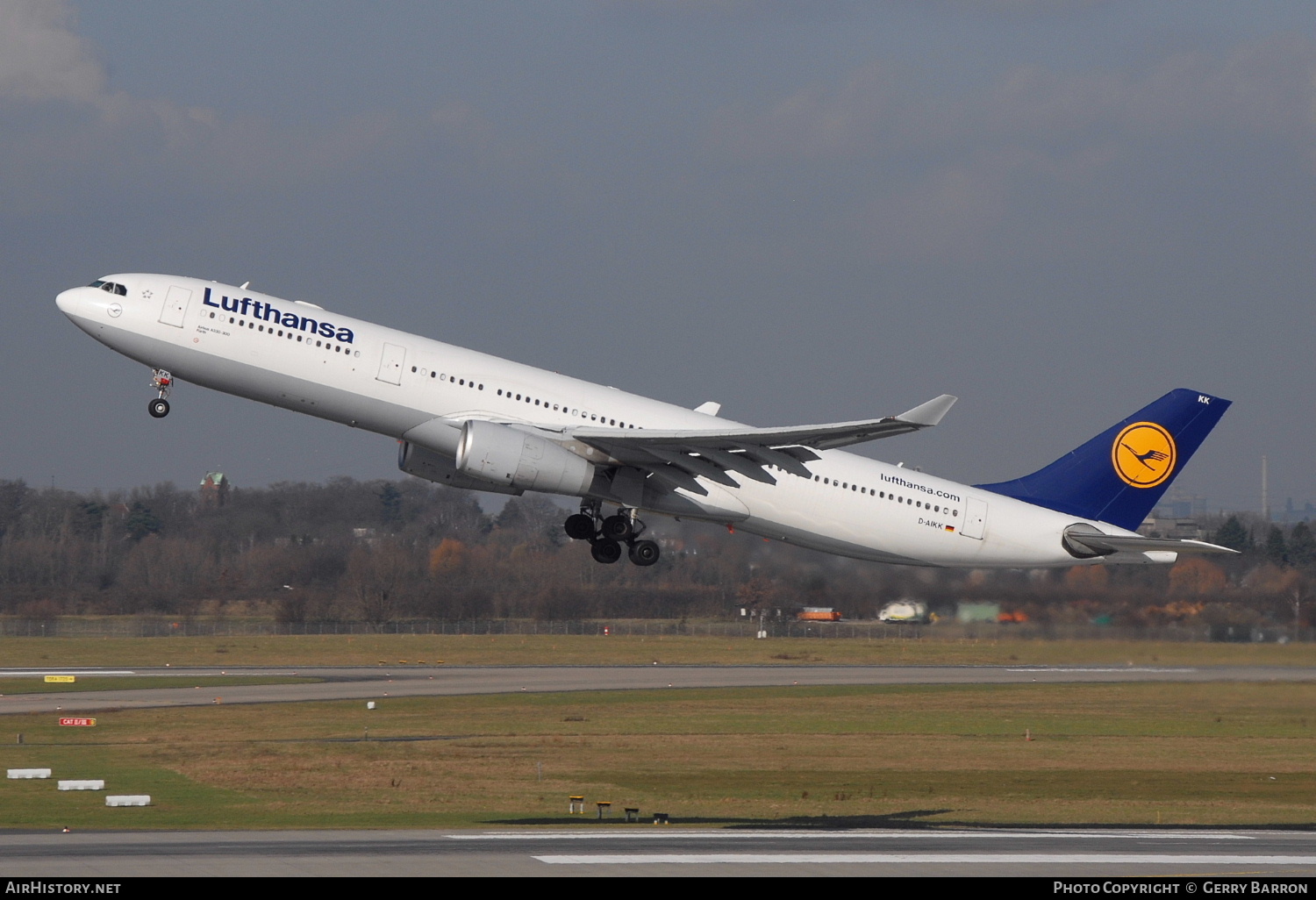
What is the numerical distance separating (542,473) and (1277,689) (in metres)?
18.2

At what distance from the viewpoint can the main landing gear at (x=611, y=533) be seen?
3716cm

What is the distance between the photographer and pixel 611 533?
37250 mm

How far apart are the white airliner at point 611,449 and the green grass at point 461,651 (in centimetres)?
1727

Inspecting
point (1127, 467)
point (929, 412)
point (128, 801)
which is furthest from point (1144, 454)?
point (128, 801)

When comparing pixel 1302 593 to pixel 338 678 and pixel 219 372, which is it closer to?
pixel 219 372

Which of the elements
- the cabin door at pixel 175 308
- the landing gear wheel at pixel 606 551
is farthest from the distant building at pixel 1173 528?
the cabin door at pixel 175 308

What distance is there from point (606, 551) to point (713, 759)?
7334mm

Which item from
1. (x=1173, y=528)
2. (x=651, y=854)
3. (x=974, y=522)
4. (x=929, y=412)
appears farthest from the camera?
(x=1173, y=528)

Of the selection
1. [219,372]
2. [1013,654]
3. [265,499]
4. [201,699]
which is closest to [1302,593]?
[1013,654]

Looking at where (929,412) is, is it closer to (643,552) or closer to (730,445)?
(730,445)

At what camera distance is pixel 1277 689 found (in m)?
36.8

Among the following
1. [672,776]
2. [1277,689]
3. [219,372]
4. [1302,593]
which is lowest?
[672,776]

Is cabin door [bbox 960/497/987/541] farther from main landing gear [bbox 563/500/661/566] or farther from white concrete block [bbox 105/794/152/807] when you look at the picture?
white concrete block [bbox 105/794/152/807]

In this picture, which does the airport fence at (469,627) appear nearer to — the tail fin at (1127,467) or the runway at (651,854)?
the tail fin at (1127,467)
